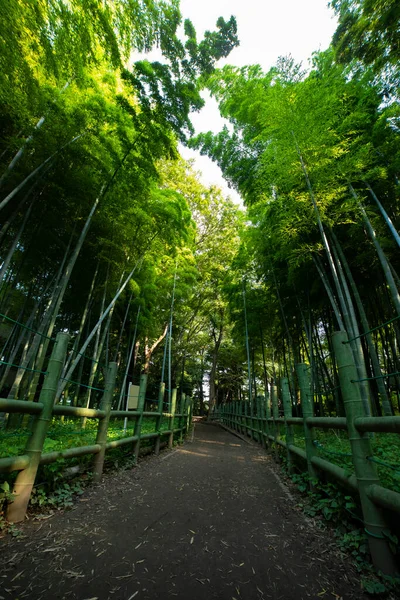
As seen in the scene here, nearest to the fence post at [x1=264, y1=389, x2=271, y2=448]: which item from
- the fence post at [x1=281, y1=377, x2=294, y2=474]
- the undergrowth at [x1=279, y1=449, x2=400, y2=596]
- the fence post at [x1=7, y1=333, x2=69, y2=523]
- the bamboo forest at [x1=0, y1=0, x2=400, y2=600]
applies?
the bamboo forest at [x1=0, y1=0, x2=400, y2=600]

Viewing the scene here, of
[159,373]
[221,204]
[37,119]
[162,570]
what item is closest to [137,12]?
[37,119]

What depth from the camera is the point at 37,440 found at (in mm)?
1718

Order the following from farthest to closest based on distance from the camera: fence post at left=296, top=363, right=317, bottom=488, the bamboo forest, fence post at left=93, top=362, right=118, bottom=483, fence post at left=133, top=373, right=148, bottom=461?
fence post at left=133, top=373, right=148, bottom=461 < fence post at left=93, top=362, right=118, bottom=483 < fence post at left=296, top=363, right=317, bottom=488 < the bamboo forest

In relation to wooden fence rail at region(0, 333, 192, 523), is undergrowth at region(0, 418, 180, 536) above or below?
below

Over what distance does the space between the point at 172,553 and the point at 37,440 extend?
3.60 ft

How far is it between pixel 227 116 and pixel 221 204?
6896 mm

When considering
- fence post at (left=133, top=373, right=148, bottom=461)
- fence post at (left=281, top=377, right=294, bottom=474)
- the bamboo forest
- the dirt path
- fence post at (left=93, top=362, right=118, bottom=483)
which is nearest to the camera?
the dirt path

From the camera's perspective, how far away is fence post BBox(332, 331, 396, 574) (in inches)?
46.0

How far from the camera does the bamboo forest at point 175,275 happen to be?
1.27 m

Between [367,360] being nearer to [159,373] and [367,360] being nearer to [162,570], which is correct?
[162,570]

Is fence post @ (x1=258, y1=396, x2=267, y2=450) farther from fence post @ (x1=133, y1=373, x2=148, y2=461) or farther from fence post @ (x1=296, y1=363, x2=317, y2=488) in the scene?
fence post @ (x1=296, y1=363, x2=317, y2=488)

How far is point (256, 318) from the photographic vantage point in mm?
7930

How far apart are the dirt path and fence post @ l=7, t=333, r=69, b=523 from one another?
14 cm

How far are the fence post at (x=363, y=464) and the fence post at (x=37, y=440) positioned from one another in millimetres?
1933
